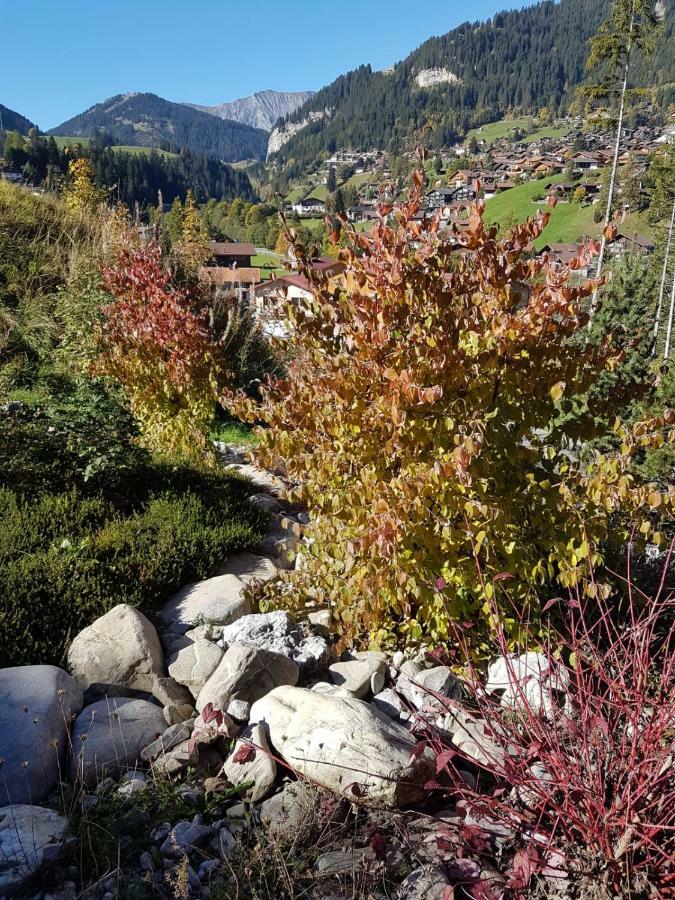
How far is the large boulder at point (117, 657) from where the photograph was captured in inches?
122

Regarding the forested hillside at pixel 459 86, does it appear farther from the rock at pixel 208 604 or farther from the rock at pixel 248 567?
the rock at pixel 208 604

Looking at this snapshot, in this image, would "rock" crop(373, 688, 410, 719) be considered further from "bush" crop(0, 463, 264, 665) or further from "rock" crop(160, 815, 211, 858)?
"bush" crop(0, 463, 264, 665)

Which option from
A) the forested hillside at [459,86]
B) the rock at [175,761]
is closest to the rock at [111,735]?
the rock at [175,761]

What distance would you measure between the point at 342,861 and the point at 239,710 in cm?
91

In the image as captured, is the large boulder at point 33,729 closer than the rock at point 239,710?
Yes

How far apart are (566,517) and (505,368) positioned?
2.49ft

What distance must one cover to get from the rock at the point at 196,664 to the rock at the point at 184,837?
896 mm

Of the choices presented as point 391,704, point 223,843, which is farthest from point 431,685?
point 223,843

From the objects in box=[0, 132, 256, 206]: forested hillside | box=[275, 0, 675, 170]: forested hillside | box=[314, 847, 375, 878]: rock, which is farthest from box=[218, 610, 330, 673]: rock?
box=[275, 0, 675, 170]: forested hillside

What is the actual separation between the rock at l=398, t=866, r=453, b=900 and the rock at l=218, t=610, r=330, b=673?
1.32 m

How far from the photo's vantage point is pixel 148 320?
19.2 ft

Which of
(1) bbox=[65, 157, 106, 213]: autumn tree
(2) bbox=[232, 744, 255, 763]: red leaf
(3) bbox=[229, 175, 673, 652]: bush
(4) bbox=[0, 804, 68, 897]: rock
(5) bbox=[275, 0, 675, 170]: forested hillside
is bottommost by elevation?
(4) bbox=[0, 804, 68, 897]: rock

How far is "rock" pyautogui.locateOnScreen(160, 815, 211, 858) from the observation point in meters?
2.12

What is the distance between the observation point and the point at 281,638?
337 cm
